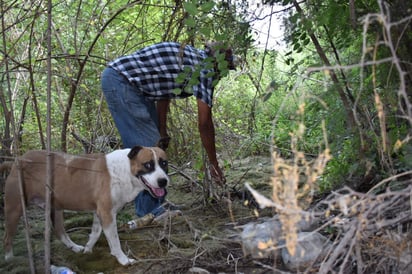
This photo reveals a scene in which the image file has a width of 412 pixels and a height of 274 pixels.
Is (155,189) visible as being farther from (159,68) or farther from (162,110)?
(162,110)

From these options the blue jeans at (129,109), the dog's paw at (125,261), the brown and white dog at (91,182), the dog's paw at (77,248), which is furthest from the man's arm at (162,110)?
the dog's paw at (125,261)

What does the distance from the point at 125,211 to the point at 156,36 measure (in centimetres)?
228

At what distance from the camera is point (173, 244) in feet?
13.4

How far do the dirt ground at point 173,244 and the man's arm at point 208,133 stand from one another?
208 mm

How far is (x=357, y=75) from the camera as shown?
4184mm

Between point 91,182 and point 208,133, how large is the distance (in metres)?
1.31

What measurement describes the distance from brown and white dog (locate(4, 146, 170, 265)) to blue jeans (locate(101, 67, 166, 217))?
53 cm

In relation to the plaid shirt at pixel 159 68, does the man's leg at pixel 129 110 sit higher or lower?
lower

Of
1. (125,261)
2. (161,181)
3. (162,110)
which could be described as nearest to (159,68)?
(162,110)

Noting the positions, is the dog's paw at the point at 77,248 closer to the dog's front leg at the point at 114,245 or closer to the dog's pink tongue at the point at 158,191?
the dog's front leg at the point at 114,245

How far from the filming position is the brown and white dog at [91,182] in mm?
4000

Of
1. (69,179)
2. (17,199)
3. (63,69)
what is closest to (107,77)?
(69,179)

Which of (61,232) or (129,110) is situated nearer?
(61,232)

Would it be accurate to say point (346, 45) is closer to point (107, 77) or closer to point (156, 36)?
point (107, 77)
